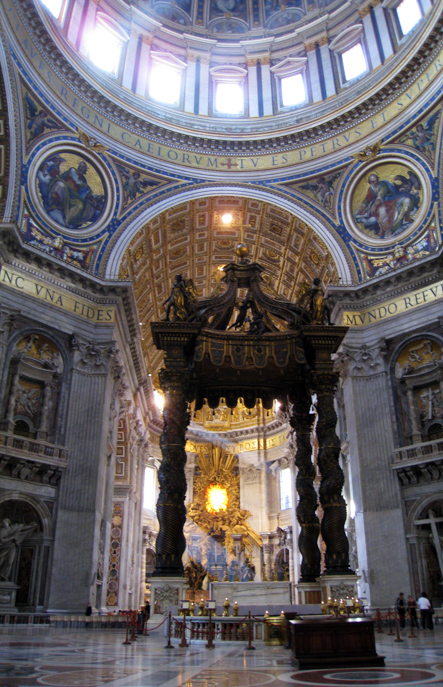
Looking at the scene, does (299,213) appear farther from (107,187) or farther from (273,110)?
(107,187)

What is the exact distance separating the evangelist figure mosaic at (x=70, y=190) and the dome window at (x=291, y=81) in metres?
8.27

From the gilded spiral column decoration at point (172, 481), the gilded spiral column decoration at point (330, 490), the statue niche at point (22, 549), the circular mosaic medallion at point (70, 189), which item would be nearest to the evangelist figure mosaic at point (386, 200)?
the circular mosaic medallion at point (70, 189)

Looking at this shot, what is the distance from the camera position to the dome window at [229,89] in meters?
22.5

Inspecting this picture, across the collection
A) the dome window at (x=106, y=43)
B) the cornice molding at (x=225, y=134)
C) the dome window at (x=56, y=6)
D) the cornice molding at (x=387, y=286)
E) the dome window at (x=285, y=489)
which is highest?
the dome window at (x=106, y=43)

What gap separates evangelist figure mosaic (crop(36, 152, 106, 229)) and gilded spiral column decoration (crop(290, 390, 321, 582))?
1030 cm

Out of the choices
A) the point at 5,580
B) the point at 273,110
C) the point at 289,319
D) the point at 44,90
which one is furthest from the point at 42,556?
the point at 273,110

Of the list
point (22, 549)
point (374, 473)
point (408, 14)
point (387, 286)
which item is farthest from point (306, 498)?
point (408, 14)

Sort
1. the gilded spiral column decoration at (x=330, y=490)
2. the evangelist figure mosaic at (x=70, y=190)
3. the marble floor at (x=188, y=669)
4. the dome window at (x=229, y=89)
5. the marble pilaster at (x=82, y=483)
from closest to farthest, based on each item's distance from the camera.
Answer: the marble floor at (x=188, y=669) → the gilded spiral column decoration at (x=330, y=490) → the marble pilaster at (x=82, y=483) → the evangelist figure mosaic at (x=70, y=190) → the dome window at (x=229, y=89)

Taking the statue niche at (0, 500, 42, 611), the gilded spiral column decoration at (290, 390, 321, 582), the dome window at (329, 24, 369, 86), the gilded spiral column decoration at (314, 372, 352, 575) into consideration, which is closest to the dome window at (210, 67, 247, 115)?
the dome window at (329, 24, 369, 86)

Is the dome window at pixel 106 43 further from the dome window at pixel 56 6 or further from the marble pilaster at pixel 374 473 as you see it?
the marble pilaster at pixel 374 473

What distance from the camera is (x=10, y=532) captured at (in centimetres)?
1385

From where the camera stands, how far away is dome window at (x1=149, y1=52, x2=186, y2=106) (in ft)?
71.7

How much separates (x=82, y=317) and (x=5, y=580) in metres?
7.31

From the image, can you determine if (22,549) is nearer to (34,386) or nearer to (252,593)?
(34,386)
